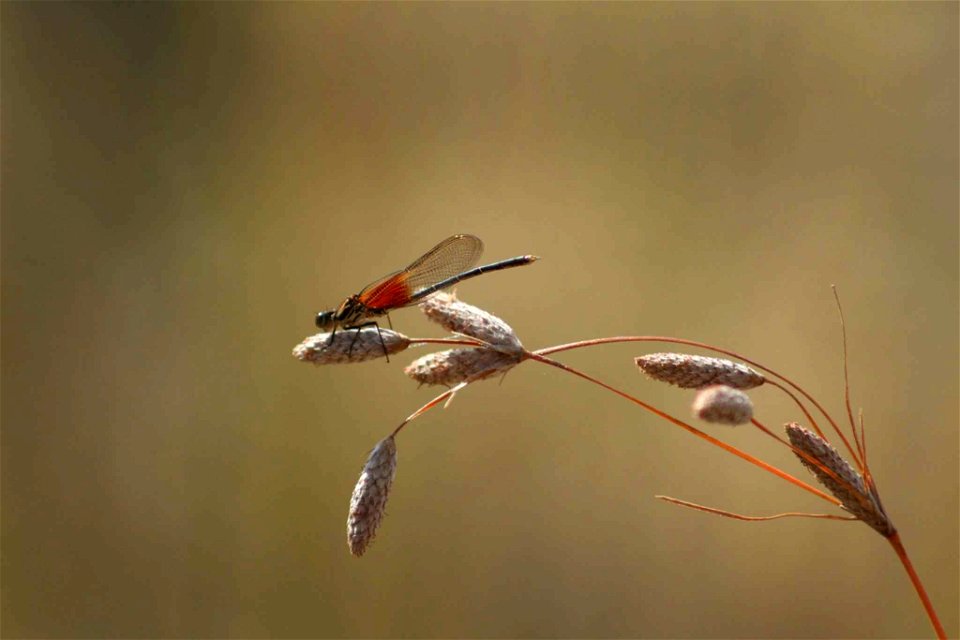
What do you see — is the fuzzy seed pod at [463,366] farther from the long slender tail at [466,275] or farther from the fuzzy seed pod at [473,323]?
the long slender tail at [466,275]

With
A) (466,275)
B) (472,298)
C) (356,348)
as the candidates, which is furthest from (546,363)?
(472,298)

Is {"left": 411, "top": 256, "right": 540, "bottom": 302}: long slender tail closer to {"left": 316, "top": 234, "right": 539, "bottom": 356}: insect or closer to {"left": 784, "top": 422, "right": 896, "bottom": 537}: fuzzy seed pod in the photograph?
{"left": 316, "top": 234, "right": 539, "bottom": 356}: insect

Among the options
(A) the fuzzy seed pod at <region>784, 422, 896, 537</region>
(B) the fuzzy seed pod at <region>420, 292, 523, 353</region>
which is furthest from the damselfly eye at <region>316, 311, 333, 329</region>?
(A) the fuzzy seed pod at <region>784, 422, 896, 537</region>

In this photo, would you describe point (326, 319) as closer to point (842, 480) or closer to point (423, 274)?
point (423, 274)

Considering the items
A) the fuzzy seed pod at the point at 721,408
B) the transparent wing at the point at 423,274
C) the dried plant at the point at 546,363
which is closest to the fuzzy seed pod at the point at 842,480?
the dried plant at the point at 546,363


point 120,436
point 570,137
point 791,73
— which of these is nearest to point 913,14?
point 791,73

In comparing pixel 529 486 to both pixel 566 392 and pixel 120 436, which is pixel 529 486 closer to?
pixel 566 392
